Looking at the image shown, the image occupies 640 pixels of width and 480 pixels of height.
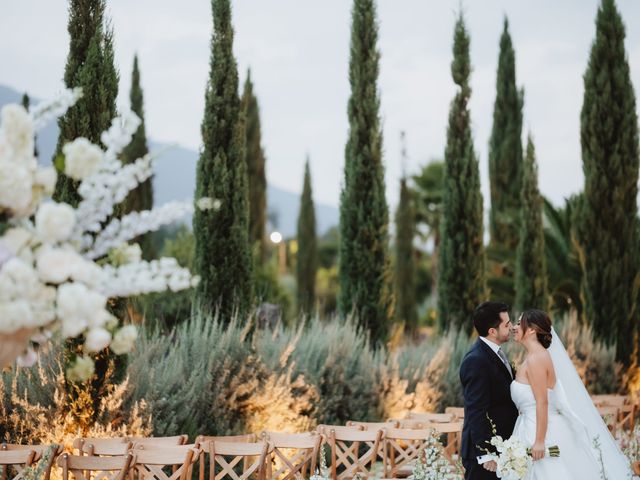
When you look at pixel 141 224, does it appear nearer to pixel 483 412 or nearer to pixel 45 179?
pixel 45 179

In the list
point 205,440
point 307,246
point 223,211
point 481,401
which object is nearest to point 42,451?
point 205,440

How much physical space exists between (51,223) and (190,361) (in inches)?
249

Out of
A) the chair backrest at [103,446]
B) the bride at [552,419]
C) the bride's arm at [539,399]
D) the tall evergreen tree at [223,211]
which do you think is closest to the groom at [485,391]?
the bride at [552,419]

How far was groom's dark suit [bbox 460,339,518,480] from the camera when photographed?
5.53m

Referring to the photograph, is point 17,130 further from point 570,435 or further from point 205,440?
point 570,435

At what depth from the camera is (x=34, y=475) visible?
414 cm

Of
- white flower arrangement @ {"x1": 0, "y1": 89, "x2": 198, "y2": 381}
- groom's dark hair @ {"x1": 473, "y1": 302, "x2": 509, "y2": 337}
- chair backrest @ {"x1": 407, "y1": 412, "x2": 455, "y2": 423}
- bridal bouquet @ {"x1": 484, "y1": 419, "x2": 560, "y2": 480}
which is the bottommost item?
chair backrest @ {"x1": 407, "y1": 412, "x2": 455, "y2": 423}

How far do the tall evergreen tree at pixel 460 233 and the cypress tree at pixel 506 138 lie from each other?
561 cm

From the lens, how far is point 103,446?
597cm

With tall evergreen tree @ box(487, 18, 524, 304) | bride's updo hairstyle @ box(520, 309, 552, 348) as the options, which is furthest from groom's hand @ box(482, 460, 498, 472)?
tall evergreen tree @ box(487, 18, 524, 304)

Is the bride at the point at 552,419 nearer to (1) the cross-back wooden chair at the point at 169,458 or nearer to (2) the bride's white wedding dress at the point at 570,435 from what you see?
(2) the bride's white wedding dress at the point at 570,435

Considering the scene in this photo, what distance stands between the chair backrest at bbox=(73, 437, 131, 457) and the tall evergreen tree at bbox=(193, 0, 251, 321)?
4398 mm

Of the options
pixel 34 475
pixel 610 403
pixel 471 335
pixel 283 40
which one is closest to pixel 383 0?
pixel 283 40

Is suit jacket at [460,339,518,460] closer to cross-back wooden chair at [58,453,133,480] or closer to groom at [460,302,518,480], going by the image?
groom at [460,302,518,480]
